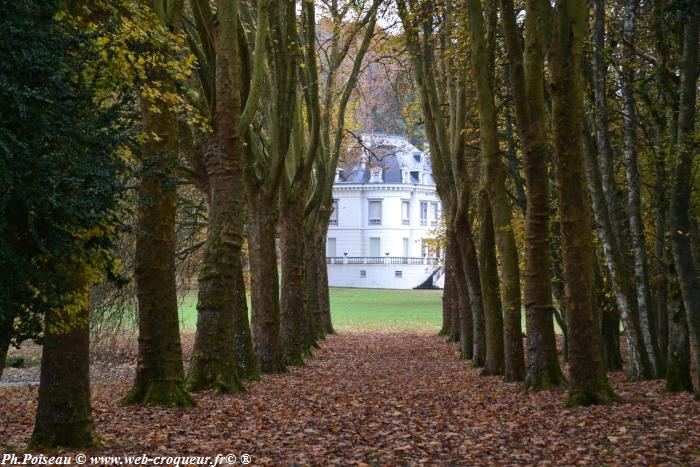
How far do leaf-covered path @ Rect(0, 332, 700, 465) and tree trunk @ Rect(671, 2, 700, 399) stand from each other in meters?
1.41

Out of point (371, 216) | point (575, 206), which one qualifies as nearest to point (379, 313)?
point (575, 206)

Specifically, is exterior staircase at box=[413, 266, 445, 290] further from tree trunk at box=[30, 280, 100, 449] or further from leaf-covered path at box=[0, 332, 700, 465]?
tree trunk at box=[30, 280, 100, 449]

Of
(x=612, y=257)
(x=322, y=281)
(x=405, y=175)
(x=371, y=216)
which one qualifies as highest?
(x=405, y=175)

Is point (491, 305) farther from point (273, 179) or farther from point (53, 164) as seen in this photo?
point (53, 164)

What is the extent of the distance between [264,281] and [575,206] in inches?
347

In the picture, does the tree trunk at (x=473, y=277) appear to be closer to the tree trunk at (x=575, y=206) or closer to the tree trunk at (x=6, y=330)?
the tree trunk at (x=575, y=206)

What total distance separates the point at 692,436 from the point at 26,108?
7496mm

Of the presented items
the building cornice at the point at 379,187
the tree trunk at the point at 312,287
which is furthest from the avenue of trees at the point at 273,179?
the building cornice at the point at 379,187

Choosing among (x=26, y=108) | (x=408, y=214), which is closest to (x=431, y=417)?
(x=26, y=108)

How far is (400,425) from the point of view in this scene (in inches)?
452

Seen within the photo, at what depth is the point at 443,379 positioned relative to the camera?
743 inches

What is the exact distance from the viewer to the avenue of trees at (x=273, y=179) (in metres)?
7.33

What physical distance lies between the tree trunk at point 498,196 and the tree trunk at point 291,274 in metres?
6.75

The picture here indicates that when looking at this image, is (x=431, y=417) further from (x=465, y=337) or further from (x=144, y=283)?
(x=465, y=337)
